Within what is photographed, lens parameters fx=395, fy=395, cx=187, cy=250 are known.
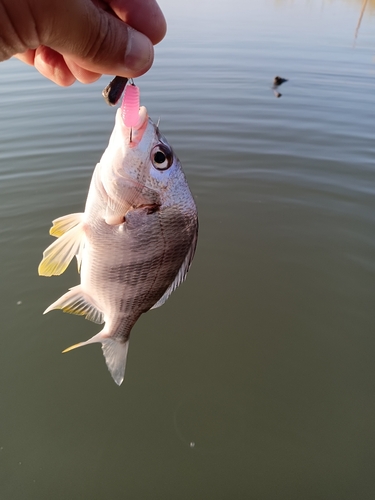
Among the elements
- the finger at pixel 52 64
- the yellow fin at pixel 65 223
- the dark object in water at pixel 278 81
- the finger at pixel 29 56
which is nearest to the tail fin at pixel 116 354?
the yellow fin at pixel 65 223

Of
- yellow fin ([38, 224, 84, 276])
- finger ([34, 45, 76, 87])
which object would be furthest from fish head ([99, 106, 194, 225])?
finger ([34, 45, 76, 87])

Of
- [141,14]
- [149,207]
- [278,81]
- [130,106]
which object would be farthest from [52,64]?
[278,81]

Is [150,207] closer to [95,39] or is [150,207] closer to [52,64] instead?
[95,39]

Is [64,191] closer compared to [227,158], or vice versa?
[64,191]

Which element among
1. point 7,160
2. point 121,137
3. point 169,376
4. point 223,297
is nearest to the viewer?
point 121,137

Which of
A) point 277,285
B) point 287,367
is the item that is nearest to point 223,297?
point 277,285

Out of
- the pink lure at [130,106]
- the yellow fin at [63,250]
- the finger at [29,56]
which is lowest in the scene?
the yellow fin at [63,250]

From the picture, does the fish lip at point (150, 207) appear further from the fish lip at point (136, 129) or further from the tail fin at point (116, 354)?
the tail fin at point (116, 354)

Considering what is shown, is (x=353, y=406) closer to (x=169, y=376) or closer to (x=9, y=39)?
(x=169, y=376)
